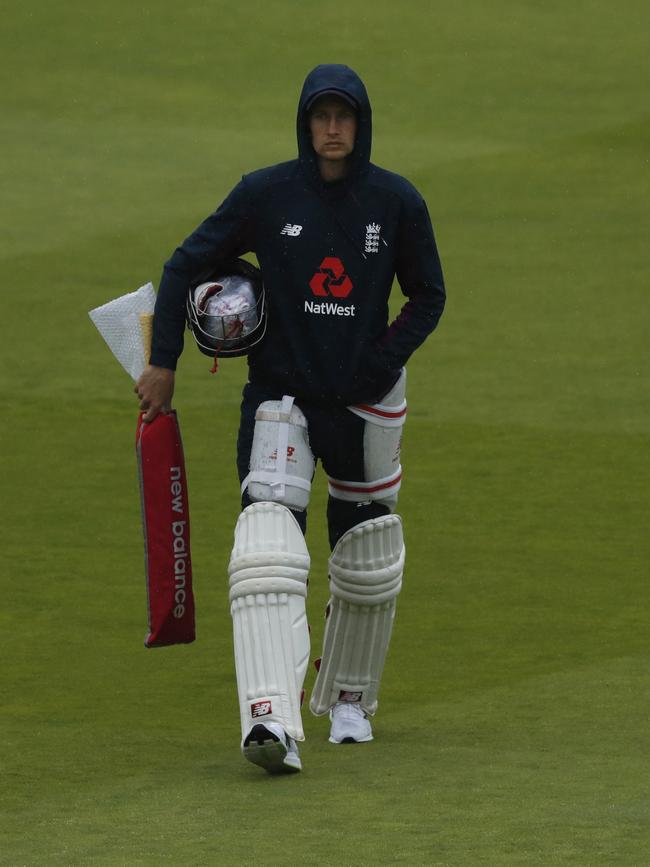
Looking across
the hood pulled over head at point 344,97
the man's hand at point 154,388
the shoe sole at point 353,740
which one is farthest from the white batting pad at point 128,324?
the shoe sole at point 353,740

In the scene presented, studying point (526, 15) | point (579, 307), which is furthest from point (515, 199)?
point (526, 15)

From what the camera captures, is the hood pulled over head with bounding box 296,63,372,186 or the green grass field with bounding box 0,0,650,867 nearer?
the green grass field with bounding box 0,0,650,867

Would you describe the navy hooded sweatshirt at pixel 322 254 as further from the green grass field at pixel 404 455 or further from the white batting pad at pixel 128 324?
the green grass field at pixel 404 455

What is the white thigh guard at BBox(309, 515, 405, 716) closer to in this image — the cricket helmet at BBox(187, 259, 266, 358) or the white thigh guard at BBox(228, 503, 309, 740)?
the white thigh guard at BBox(228, 503, 309, 740)

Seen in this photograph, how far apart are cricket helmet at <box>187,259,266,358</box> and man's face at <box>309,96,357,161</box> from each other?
40 cm

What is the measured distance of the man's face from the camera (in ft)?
18.8

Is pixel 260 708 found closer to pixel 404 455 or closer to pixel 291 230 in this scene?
pixel 291 230

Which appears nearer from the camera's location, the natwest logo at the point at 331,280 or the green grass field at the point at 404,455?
the green grass field at the point at 404,455

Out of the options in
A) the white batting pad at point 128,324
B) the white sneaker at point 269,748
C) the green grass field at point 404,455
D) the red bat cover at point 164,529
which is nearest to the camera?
the green grass field at point 404,455

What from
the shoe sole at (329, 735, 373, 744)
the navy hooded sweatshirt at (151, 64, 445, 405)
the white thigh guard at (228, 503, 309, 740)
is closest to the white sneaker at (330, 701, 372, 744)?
the shoe sole at (329, 735, 373, 744)

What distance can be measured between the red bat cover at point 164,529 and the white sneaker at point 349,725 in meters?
0.51

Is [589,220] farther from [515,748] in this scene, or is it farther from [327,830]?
[327,830]

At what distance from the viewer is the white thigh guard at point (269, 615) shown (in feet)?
17.9

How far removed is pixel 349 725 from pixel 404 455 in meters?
3.84
